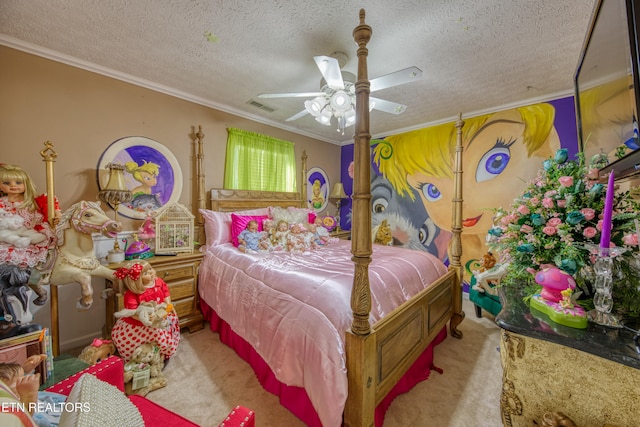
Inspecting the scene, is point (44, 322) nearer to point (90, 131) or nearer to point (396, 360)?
point (90, 131)

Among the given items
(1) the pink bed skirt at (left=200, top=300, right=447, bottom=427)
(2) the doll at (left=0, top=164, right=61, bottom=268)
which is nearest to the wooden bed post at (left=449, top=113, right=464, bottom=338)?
(1) the pink bed skirt at (left=200, top=300, right=447, bottom=427)

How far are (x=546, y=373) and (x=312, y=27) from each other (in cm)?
225

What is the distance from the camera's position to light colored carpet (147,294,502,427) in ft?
4.99

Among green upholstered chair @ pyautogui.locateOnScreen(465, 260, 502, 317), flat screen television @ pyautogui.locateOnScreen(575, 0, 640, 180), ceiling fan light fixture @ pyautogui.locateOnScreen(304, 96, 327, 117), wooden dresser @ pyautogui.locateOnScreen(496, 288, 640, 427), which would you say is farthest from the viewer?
green upholstered chair @ pyautogui.locateOnScreen(465, 260, 502, 317)

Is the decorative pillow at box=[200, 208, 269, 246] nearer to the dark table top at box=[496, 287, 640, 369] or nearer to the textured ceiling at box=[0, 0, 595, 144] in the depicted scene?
the textured ceiling at box=[0, 0, 595, 144]

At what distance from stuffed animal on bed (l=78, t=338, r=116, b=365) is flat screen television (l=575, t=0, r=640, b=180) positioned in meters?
3.07

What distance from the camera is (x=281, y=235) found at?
2.70 m

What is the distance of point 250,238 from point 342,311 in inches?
59.2

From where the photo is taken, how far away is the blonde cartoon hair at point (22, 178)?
1.55 meters

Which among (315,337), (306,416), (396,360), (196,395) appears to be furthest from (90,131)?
(396,360)

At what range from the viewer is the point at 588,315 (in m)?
0.92

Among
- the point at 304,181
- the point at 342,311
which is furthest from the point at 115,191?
the point at 304,181

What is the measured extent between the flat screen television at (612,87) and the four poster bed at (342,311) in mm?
925

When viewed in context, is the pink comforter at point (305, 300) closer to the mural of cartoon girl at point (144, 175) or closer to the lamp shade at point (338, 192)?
the mural of cartoon girl at point (144, 175)
